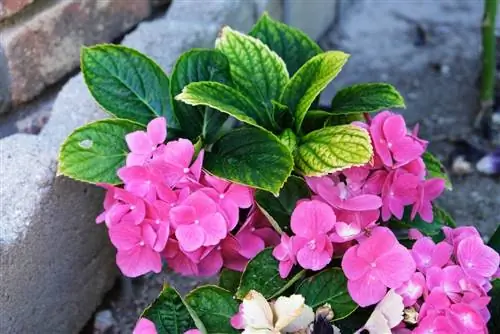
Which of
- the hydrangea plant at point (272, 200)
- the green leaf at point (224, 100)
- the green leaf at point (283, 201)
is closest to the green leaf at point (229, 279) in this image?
the hydrangea plant at point (272, 200)

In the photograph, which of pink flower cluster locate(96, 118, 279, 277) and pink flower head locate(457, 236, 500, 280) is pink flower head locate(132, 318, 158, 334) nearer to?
pink flower cluster locate(96, 118, 279, 277)

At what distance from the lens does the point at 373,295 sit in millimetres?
904

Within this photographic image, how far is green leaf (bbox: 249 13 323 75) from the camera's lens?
1.22 meters

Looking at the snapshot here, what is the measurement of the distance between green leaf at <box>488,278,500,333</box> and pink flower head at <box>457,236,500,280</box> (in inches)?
1.7

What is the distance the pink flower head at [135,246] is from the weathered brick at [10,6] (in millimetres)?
394

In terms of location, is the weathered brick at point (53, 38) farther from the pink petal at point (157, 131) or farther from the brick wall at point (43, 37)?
the pink petal at point (157, 131)

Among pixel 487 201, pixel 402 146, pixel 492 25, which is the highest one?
pixel 402 146

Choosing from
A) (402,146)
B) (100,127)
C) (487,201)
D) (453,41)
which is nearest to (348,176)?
(402,146)

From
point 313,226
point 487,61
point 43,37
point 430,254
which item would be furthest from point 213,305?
point 487,61

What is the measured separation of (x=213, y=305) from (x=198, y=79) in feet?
1.11

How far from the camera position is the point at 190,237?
990mm

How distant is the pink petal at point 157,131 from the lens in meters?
1.05

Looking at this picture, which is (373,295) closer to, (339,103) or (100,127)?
(339,103)

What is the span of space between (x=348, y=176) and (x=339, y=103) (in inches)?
6.5
